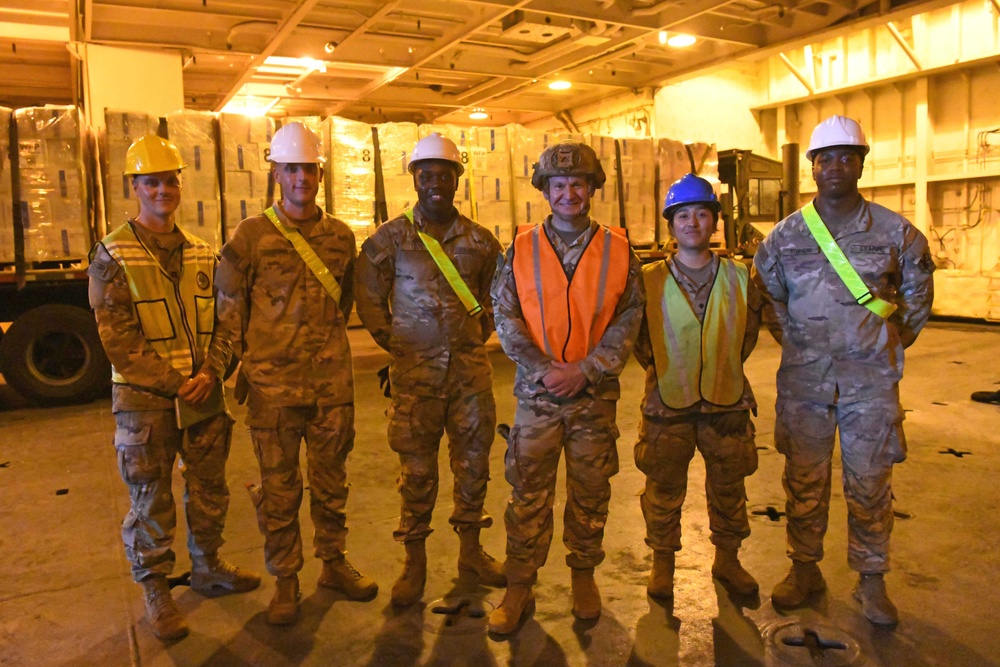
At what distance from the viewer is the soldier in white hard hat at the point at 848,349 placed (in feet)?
9.17

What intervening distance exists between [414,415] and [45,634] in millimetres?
1701

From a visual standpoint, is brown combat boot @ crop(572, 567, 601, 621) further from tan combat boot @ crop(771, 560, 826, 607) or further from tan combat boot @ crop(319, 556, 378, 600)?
tan combat boot @ crop(319, 556, 378, 600)

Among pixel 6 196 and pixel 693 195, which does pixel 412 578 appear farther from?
pixel 6 196

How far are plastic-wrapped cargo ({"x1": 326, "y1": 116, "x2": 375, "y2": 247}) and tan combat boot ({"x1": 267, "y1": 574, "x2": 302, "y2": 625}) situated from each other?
521 centimetres

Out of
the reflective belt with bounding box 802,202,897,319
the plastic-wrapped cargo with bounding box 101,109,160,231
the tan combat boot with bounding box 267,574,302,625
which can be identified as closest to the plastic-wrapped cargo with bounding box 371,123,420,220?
the plastic-wrapped cargo with bounding box 101,109,160,231

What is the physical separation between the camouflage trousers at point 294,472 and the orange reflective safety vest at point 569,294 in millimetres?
953

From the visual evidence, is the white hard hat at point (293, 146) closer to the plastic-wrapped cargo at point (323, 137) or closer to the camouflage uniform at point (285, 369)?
the camouflage uniform at point (285, 369)

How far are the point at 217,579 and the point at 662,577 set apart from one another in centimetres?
196

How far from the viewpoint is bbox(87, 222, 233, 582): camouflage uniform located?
111 inches

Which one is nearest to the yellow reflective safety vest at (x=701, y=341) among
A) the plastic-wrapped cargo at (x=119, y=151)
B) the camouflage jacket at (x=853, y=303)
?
the camouflage jacket at (x=853, y=303)

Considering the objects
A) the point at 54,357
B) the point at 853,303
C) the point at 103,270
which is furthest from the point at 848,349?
the point at 54,357

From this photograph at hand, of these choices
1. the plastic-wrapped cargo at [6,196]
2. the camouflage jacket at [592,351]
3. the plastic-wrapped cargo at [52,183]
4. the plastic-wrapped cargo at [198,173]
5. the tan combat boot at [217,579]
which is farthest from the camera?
the plastic-wrapped cargo at [198,173]

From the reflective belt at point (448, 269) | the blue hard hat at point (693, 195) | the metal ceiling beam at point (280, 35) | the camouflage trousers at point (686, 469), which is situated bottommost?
the camouflage trousers at point (686, 469)

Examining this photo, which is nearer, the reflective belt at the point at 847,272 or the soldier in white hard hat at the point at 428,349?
the reflective belt at the point at 847,272
